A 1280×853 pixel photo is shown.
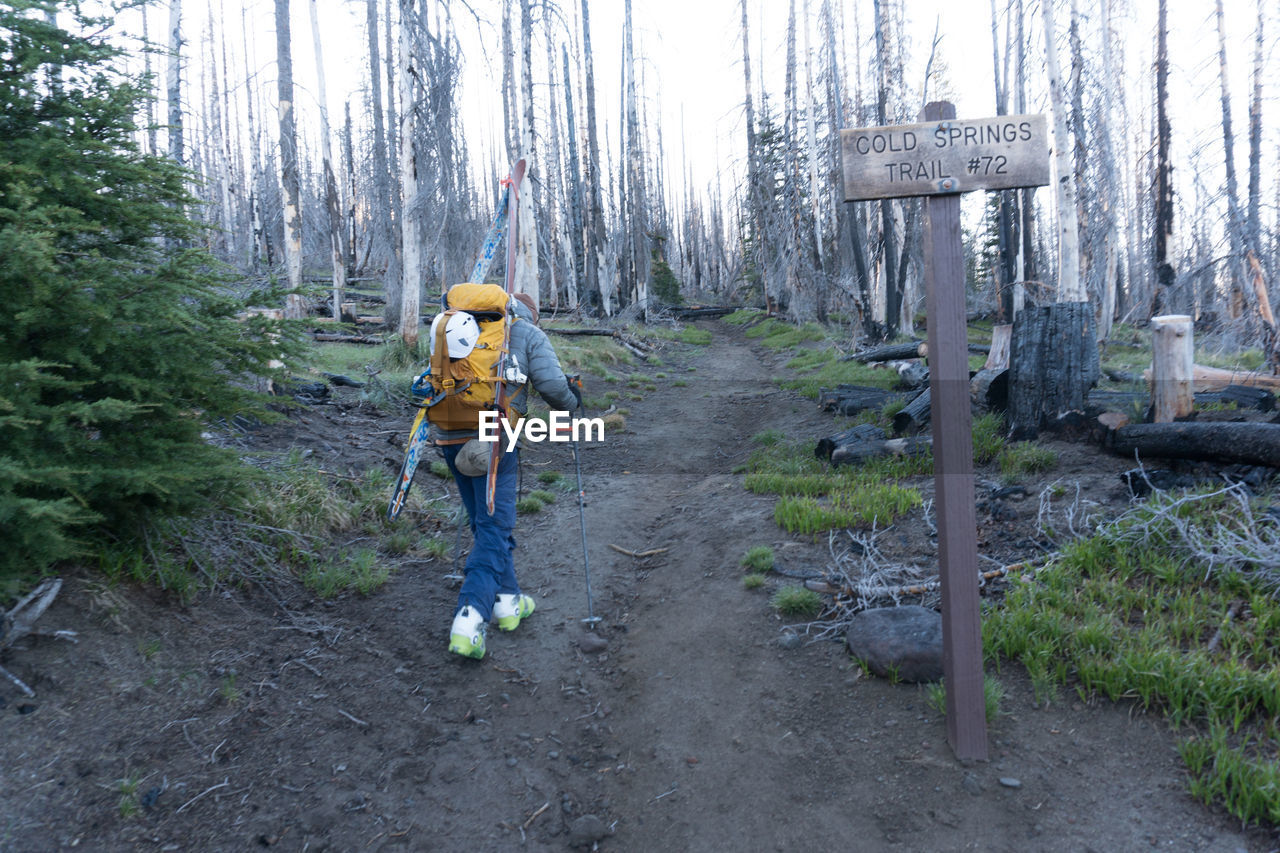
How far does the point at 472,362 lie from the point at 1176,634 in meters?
3.72

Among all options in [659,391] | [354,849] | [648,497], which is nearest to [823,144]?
[659,391]

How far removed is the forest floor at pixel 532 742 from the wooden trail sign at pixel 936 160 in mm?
2257

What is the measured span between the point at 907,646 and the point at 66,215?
440 cm

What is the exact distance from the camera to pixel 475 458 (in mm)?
4414

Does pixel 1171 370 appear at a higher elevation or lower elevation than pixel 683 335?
lower

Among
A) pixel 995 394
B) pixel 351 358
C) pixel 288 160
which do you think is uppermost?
pixel 288 160

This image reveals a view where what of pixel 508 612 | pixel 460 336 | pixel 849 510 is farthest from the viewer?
pixel 849 510

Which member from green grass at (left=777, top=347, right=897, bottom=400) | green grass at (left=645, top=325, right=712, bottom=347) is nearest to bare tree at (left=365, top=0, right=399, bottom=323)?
green grass at (left=645, top=325, right=712, bottom=347)

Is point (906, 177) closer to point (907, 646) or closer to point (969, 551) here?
point (969, 551)

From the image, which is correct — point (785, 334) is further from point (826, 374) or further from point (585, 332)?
point (826, 374)

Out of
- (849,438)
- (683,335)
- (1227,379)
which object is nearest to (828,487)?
(849,438)

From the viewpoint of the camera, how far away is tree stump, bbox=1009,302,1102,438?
6730 millimetres

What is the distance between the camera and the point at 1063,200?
44.9 ft

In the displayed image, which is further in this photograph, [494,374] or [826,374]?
[826,374]
